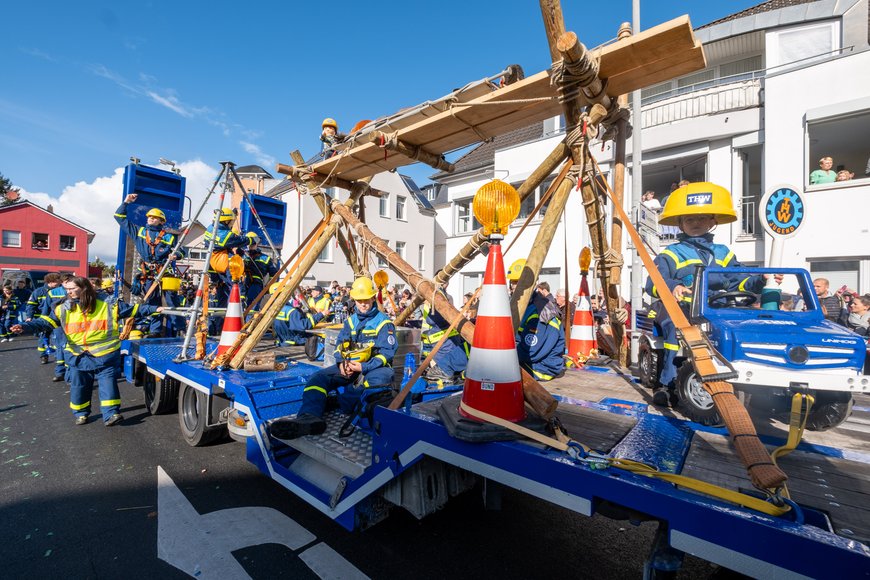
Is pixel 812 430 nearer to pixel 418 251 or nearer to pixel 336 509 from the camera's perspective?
pixel 336 509

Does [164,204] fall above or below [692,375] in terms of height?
above

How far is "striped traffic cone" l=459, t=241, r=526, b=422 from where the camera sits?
2088 millimetres

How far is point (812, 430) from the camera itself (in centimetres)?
237

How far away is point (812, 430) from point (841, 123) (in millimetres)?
11322

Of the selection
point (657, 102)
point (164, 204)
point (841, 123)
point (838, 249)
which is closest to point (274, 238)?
point (164, 204)

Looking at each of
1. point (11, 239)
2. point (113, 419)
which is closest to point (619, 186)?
point (113, 419)

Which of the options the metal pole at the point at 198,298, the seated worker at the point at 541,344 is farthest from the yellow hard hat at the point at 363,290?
the metal pole at the point at 198,298

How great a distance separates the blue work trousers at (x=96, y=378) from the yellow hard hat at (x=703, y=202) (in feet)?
21.9

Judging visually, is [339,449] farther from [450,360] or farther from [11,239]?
[11,239]

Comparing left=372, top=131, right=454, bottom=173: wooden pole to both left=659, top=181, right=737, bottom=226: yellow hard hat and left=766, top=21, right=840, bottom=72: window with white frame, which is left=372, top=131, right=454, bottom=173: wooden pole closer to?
left=659, top=181, right=737, bottom=226: yellow hard hat

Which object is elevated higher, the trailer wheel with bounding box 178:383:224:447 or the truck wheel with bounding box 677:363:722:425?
the truck wheel with bounding box 677:363:722:425

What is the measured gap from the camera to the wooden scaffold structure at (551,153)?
8.10 ft

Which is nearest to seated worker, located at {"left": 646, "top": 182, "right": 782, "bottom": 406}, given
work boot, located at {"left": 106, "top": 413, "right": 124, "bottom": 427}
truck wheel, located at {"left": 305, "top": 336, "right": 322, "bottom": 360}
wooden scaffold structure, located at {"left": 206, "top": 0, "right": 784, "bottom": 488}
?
wooden scaffold structure, located at {"left": 206, "top": 0, "right": 784, "bottom": 488}

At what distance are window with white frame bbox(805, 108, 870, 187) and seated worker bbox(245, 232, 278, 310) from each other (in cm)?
1204
